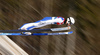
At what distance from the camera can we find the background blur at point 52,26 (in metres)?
2.41

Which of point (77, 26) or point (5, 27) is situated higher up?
point (5, 27)

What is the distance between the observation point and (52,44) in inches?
106

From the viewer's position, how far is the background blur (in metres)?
2.41

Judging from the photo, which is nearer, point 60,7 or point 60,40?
point 60,7

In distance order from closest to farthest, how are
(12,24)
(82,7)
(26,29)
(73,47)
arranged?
1. (26,29)
2. (82,7)
3. (73,47)
4. (12,24)

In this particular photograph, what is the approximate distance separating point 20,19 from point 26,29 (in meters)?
0.76

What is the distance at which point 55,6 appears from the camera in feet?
8.23

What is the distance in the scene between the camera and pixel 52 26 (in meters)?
2.57

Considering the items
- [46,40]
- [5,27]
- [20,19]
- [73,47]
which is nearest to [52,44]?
[46,40]

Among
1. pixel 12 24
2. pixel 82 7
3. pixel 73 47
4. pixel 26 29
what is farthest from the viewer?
pixel 12 24

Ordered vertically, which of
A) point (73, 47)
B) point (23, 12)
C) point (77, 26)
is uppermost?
point (23, 12)

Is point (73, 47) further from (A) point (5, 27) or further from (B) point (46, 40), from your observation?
(A) point (5, 27)

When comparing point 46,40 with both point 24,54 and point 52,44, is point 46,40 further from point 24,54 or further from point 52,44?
point 24,54

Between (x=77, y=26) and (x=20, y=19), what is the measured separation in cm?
114
